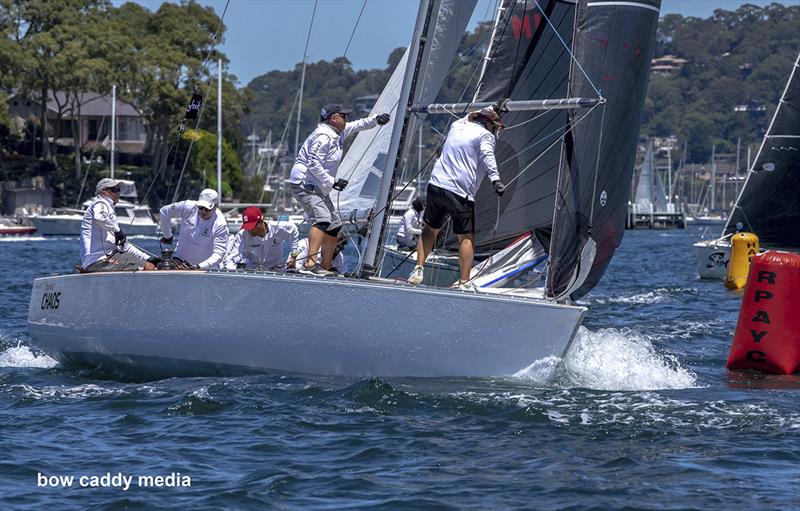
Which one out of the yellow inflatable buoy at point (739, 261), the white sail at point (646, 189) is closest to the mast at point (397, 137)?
the yellow inflatable buoy at point (739, 261)

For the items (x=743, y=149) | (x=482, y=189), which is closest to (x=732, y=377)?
(x=482, y=189)

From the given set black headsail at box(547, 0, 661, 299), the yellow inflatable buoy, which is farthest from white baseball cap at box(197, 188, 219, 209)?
the yellow inflatable buoy

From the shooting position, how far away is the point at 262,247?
11586 mm

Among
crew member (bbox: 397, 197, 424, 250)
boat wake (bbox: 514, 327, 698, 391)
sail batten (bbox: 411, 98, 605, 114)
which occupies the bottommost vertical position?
boat wake (bbox: 514, 327, 698, 391)

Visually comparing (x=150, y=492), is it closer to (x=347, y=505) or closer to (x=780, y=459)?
(x=347, y=505)

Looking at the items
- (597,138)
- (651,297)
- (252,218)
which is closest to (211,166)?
Result: (651,297)

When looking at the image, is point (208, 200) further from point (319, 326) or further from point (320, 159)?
point (319, 326)

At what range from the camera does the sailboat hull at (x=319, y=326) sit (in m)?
9.37

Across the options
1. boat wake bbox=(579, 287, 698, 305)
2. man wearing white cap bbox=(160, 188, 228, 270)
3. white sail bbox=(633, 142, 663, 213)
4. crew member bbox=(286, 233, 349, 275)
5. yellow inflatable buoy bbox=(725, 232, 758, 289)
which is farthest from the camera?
white sail bbox=(633, 142, 663, 213)

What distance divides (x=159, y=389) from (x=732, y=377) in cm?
456

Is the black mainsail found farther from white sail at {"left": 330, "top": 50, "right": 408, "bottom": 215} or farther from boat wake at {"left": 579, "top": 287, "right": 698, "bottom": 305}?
boat wake at {"left": 579, "top": 287, "right": 698, "bottom": 305}

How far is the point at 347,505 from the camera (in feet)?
22.4

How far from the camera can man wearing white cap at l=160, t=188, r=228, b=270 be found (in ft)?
36.6

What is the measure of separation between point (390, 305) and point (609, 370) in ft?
6.84
